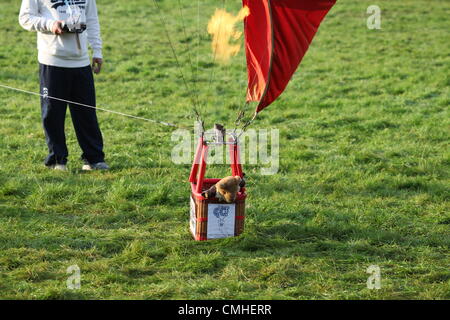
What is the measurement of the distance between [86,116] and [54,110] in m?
0.32

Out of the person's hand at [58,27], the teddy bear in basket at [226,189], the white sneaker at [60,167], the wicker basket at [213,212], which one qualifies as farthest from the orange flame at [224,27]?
the white sneaker at [60,167]

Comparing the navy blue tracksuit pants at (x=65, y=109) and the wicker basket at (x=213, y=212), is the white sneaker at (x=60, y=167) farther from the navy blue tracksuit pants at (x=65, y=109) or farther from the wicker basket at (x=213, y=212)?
the wicker basket at (x=213, y=212)

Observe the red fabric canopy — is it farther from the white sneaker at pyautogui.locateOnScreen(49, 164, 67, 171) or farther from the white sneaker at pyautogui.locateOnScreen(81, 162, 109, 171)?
the white sneaker at pyautogui.locateOnScreen(49, 164, 67, 171)

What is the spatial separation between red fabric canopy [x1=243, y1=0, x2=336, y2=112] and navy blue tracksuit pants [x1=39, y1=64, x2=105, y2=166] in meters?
2.10

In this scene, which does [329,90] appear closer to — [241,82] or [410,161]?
[241,82]

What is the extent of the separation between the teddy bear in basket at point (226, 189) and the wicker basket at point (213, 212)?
4cm

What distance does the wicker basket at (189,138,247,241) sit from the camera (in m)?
5.40

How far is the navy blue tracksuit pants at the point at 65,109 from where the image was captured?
22.8 feet

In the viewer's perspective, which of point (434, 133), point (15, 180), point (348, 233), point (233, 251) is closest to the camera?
point (233, 251)

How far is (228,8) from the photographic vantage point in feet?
52.4

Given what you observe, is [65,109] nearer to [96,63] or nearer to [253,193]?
[96,63]

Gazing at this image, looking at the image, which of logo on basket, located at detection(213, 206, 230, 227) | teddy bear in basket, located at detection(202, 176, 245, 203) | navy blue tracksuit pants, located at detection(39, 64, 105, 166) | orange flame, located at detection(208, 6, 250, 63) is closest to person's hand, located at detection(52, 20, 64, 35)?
navy blue tracksuit pants, located at detection(39, 64, 105, 166)

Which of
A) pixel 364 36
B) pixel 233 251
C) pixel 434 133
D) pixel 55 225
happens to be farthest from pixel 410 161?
pixel 364 36
